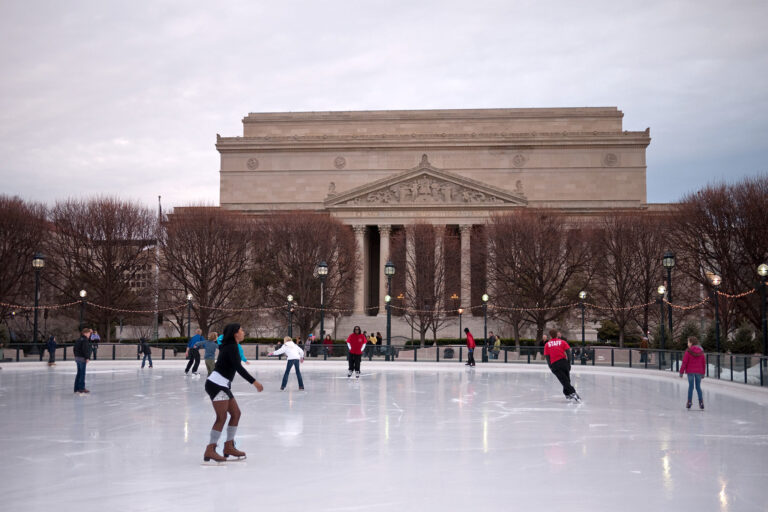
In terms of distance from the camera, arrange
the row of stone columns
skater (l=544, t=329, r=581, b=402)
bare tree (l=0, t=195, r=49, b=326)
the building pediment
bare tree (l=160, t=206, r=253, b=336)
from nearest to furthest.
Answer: skater (l=544, t=329, r=581, b=402)
bare tree (l=0, t=195, r=49, b=326)
bare tree (l=160, t=206, r=253, b=336)
the row of stone columns
the building pediment

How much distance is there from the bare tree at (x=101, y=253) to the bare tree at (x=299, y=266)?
26.4 feet

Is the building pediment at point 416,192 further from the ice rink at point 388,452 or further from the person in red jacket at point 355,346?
the ice rink at point 388,452

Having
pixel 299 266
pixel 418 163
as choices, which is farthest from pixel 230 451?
pixel 418 163

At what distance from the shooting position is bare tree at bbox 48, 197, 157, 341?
168 ft

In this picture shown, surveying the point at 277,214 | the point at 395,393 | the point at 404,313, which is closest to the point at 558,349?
the point at 395,393

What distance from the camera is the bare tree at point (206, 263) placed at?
52906mm

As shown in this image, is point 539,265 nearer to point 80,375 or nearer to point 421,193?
point 421,193

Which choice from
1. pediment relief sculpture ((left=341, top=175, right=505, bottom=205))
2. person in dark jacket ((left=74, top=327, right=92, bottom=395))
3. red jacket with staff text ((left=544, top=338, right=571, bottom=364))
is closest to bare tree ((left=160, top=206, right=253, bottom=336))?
pediment relief sculpture ((left=341, top=175, right=505, bottom=205))

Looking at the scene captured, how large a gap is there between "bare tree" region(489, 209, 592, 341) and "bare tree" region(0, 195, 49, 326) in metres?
30.8

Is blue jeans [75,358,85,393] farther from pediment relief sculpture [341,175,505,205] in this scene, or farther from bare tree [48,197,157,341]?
pediment relief sculpture [341,175,505,205]

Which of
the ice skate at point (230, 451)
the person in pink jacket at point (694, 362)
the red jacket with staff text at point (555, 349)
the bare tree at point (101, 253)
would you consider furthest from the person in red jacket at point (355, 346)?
the bare tree at point (101, 253)

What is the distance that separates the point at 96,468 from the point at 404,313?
160 feet

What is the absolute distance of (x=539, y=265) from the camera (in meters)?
51.6

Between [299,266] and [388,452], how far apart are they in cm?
4388
